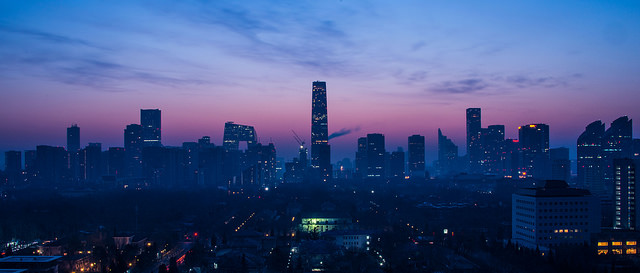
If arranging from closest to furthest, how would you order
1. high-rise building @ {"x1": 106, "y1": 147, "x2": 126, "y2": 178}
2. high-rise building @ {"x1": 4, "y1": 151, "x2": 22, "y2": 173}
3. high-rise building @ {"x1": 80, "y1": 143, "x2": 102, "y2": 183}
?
1. high-rise building @ {"x1": 4, "y1": 151, "x2": 22, "y2": 173}
2. high-rise building @ {"x1": 80, "y1": 143, "x2": 102, "y2": 183}
3. high-rise building @ {"x1": 106, "y1": 147, "x2": 126, "y2": 178}

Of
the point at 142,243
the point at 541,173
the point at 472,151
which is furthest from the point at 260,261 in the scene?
the point at 472,151

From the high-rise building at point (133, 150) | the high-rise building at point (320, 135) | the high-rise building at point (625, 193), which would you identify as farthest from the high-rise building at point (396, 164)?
the high-rise building at point (625, 193)

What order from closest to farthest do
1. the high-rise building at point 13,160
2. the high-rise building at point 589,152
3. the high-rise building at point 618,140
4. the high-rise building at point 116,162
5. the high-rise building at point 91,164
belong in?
1. the high-rise building at point 589,152
2. the high-rise building at point 618,140
3. the high-rise building at point 13,160
4. the high-rise building at point 91,164
5. the high-rise building at point 116,162

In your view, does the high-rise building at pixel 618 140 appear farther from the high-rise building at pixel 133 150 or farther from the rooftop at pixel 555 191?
the high-rise building at pixel 133 150

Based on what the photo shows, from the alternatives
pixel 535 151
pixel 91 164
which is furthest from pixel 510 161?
pixel 91 164

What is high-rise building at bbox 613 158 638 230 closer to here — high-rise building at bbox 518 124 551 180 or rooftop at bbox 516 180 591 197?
rooftop at bbox 516 180 591 197

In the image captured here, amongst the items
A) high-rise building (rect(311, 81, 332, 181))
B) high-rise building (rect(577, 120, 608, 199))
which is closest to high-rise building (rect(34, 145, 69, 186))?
high-rise building (rect(311, 81, 332, 181))

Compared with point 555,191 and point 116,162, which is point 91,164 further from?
point 555,191
